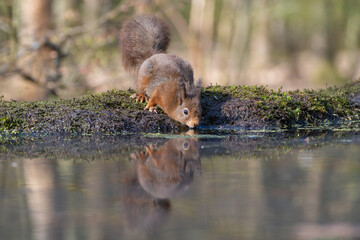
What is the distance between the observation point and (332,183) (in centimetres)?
362

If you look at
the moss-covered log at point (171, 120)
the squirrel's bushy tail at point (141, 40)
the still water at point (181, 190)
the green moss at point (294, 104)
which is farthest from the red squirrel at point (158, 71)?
the still water at point (181, 190)

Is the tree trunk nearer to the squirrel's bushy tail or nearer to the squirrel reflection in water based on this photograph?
the squirrel's bushy tail

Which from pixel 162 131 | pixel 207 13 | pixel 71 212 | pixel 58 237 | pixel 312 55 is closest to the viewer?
pixel 58 237

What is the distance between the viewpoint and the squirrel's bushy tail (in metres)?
8.09

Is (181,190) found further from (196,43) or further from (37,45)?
(196,43)

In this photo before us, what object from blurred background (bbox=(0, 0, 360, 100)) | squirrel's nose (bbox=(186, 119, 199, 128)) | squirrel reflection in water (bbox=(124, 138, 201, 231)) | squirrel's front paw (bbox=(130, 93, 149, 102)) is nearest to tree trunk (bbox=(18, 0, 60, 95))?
blurred background (bbox=(0, 0, 360, 100))

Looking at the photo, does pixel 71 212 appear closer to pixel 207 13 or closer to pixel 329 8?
pixel 207 13

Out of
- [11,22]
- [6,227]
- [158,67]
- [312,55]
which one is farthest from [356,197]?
[312,55]

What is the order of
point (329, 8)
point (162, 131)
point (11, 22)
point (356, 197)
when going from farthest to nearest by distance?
1. point (329, 8)
2. point (11, 22)
3. point (162, 131)
4. point (356, 197)

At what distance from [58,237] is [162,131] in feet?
12.5

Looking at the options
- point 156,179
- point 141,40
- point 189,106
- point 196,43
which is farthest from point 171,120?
point 196,43

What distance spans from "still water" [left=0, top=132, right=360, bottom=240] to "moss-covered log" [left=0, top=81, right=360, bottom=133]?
0.72 metres

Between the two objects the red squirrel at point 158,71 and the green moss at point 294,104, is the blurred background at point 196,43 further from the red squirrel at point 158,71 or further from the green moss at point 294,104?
the green moss at point 294,104

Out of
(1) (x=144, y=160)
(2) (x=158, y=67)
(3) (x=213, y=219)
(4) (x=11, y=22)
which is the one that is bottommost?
(3) (x=213, y=219)
